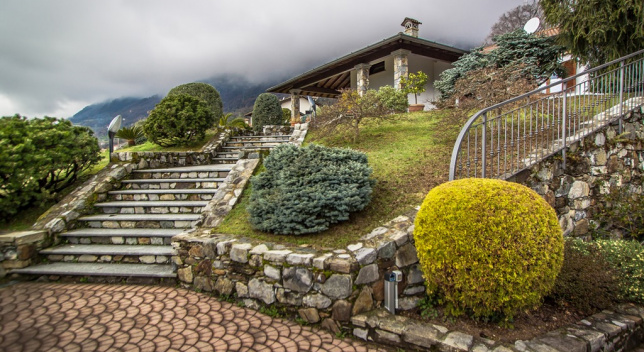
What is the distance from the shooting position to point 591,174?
4.77 metres

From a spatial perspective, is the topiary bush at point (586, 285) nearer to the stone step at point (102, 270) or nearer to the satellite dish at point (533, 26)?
the stone step at point (102, 270)

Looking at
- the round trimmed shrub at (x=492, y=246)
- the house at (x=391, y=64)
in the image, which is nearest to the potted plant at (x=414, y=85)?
the house at (x=391, y=64)

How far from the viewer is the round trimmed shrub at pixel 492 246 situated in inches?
98.5

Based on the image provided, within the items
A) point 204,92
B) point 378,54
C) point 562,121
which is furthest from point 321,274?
point 204,92

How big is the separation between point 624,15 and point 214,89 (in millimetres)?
13165

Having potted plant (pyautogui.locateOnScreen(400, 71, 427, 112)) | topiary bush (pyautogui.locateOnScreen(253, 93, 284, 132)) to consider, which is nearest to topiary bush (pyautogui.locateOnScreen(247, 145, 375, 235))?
potted plant (pyautogui.locateOnScreen(400, 71, 427, 112))

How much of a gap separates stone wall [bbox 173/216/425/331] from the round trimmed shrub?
1.30 feet

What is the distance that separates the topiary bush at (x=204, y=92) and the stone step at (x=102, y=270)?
363 inches

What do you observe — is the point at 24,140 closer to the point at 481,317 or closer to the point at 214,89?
the point at 481,317

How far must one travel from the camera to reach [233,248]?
11.3ft

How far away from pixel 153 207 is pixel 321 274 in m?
3.62

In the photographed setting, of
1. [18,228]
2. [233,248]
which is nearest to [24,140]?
[18,228]

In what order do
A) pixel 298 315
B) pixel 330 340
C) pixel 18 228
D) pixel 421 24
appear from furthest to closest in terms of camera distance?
1. pixel 421 24
2. pixel 18 228
3. pixel 298 315
4. pixel 330 340

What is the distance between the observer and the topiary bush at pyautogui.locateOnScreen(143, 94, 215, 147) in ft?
26.5
